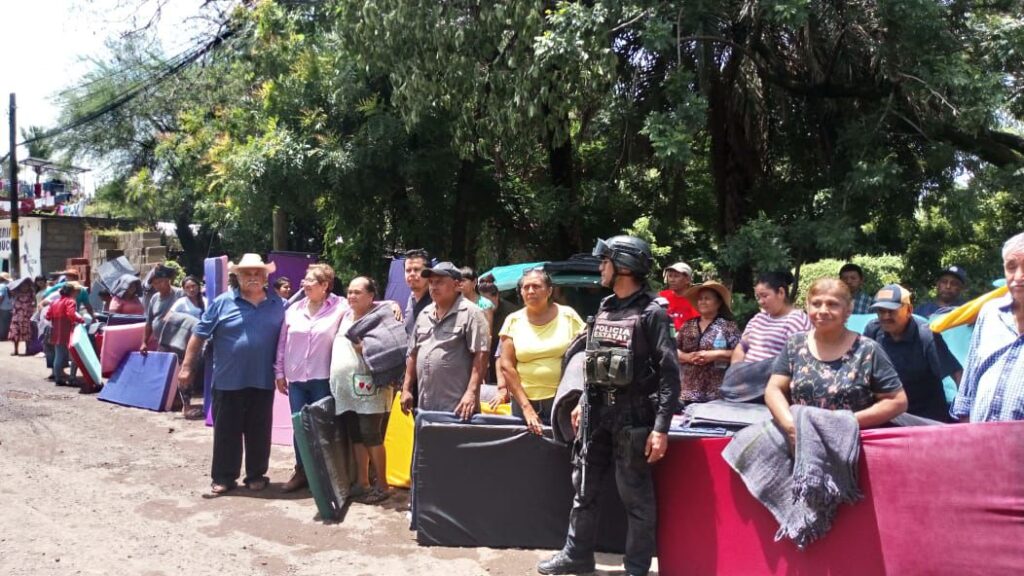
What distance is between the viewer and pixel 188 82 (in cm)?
2556

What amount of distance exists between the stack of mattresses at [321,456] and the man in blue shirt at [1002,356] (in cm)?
403

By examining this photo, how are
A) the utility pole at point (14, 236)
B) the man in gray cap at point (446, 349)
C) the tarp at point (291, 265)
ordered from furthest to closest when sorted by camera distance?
the utility pole at point (14, 236)
the tarp at point (291, 265)
the man in gray cap at point (446, 349)

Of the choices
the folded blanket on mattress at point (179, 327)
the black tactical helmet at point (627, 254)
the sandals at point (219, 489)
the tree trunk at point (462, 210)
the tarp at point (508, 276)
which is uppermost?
the tree trunk at point (462, 210)

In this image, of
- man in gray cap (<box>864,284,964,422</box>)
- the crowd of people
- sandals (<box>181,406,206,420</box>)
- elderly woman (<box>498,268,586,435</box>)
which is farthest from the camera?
sandals (<box>181,406,206,420</box>)

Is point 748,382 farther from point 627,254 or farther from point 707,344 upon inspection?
point 707,344

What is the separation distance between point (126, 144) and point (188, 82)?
23.8 ft

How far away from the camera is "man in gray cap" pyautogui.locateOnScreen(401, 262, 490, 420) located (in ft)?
19.2

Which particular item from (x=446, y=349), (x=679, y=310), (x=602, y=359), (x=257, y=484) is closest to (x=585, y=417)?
(x=602, y=359)

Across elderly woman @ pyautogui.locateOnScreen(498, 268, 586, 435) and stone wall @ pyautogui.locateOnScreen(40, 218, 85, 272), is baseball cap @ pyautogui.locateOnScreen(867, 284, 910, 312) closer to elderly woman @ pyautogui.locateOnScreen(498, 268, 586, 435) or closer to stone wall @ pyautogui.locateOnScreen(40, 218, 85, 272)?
elderly woman @ pyautogui.locateOnScreen(498, 268, 586, 435)

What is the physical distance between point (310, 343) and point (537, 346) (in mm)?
1988

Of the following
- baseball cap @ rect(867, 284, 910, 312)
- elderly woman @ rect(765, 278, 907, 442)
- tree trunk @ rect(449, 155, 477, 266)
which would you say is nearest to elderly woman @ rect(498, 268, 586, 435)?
elderly woman @ rect(765, 278, 907, 442)

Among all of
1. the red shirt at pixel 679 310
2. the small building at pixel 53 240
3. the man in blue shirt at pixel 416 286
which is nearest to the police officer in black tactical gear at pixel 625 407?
the red shirt at pixel 679 310

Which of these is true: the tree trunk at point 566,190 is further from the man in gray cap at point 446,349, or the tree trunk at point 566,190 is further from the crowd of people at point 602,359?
the man in gray cap at point 446,349

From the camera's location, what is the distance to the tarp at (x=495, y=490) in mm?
5285
